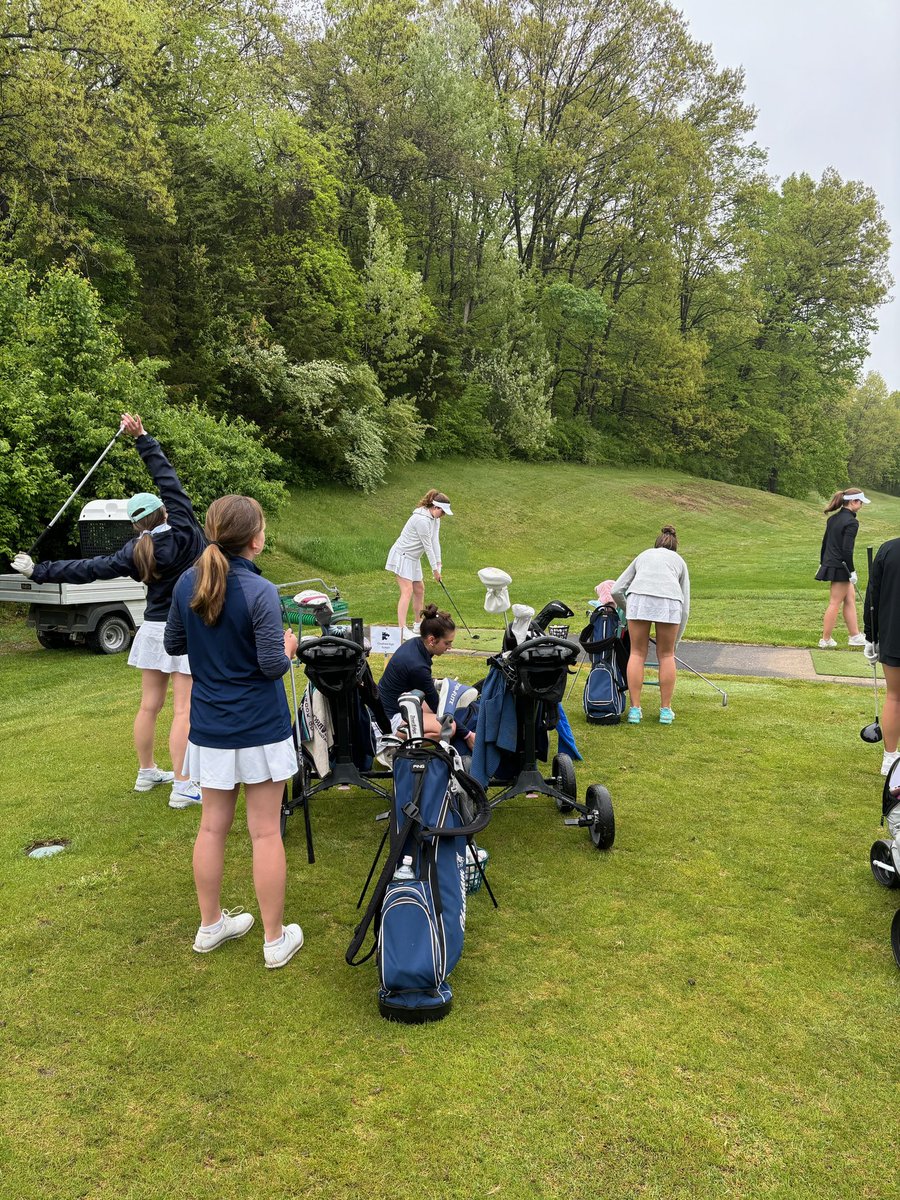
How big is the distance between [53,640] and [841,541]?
10.9 meters

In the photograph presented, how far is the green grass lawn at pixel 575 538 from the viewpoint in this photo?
15414 mm

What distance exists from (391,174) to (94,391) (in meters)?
25.5

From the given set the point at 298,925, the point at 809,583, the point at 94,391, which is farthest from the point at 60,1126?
the point at 809,583

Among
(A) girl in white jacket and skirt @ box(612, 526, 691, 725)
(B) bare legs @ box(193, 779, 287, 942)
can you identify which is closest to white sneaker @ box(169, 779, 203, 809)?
(B) bare legs @ box(193, 779, 287, 942)

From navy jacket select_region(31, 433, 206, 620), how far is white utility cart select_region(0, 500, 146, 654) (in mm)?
6310

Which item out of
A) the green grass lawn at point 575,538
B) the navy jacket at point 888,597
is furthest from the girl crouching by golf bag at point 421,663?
the green grass lawn at point 575,538

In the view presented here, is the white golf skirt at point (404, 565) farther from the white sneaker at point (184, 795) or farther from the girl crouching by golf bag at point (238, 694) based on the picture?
the girl crouching by golf bag at point (238, 694)

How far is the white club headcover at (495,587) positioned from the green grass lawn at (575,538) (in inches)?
245

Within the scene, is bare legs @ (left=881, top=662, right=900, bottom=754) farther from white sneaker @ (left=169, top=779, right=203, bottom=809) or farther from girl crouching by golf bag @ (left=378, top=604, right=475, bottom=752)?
white sneaker @ (left=169, top=779, right=203, bottom=809)

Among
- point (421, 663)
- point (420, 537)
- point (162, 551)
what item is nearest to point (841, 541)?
point (420, 537)

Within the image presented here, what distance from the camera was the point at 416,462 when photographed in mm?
32156

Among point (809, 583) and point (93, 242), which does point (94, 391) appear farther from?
point (809, 583)

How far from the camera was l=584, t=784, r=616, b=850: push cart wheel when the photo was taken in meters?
4.64

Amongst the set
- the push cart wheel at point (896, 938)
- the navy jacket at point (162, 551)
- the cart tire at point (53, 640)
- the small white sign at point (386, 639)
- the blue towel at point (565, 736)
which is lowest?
the cart tire at point (53, 640)
